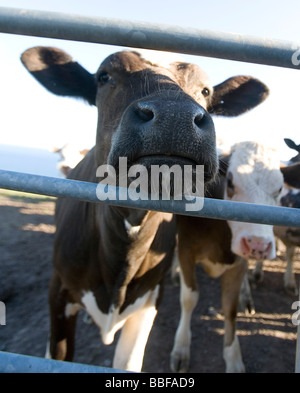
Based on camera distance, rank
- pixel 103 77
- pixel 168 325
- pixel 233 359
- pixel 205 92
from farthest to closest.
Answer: pixel 168 325
pixel 233 359
pixel 205 92
pixel 103 77

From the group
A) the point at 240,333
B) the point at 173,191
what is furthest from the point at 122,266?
the point at 240,333

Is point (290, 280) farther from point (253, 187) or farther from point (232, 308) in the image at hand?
point (253, 187)

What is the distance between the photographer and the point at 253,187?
9.74ft

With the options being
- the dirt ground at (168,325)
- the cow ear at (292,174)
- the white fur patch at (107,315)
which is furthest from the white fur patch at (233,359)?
the cow ear at (292,174)

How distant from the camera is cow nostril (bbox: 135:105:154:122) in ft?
3.98

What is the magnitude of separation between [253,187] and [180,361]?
1941 millimetres

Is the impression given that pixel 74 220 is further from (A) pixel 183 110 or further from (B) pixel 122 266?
(A) pixel 183 110

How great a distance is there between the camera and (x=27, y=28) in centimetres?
82

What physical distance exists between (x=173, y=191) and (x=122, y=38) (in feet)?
1.80

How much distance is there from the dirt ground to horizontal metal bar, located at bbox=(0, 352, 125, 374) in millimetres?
2627

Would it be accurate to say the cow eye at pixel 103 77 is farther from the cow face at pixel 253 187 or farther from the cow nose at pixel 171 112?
the cow face at pixel 253 187

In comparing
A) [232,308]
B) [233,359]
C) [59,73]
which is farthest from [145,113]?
[233,359]

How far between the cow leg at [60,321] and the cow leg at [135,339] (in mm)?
456

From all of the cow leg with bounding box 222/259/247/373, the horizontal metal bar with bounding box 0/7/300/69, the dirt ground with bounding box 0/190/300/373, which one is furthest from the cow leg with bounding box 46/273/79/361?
the horizontal metal bar with bounding box 0/7/300/69
